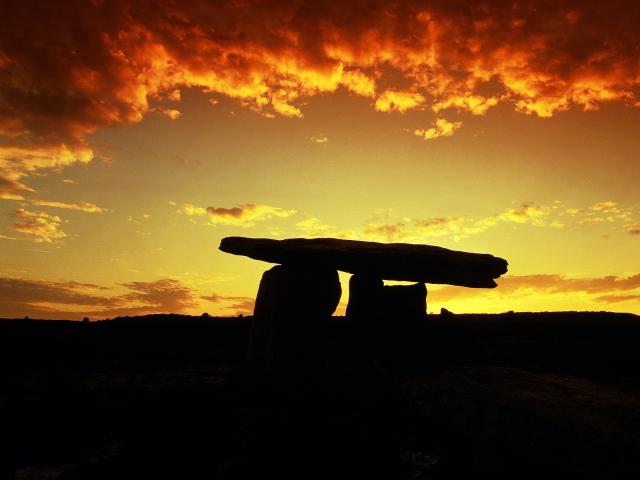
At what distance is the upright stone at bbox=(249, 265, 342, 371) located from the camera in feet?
33.1

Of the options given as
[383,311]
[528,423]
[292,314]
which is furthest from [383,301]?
[528,423]

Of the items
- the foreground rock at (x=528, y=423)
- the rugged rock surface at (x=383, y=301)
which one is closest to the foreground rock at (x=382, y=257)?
the rugged rock surface at (x=383, y=301)

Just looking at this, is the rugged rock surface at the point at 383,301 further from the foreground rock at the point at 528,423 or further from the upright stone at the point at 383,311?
the foreground rock at the point at 528,423

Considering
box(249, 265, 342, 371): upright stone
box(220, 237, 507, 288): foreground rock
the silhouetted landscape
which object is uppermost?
box(220, 237, 507, 288): foreground rock

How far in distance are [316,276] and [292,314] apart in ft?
3.58

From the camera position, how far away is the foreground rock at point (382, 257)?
1016 centimetres

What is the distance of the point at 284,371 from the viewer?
388 inches

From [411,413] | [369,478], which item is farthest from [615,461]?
[411,413]

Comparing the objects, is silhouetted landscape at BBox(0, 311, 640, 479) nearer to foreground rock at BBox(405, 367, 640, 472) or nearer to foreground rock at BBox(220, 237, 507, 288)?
foreground rock at BBox(405, 367, 640, 472)

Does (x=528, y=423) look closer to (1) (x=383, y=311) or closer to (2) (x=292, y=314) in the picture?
(2) (x=292, y=314)

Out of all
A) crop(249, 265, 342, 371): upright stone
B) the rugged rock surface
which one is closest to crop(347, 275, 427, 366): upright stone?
the rugged rock surface

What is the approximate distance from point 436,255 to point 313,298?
3.08 meters

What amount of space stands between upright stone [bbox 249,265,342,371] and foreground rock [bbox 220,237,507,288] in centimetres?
36

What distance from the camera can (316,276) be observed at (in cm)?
1075
